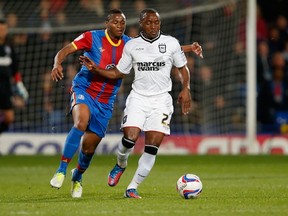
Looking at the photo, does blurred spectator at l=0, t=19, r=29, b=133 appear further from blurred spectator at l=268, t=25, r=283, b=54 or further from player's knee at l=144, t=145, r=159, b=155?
player's knee at l=144, t=145, r=159, b=155

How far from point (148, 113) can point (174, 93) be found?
10128 millimetres

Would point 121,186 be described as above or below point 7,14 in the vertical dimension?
below

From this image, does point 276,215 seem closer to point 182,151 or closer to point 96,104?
point 96,104

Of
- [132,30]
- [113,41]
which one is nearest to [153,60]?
[113,41]

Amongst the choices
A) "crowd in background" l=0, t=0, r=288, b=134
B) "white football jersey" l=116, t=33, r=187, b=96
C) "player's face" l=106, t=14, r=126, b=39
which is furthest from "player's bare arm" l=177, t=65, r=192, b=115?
"crowd in background" l=0, t=0, r=288, b=134

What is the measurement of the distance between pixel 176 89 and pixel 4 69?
4172 mm

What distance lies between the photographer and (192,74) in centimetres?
1967

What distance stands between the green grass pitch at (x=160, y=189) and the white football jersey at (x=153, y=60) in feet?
3.87

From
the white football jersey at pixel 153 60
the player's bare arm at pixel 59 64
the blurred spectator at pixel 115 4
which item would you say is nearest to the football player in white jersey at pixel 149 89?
the white football jersey at pixel 153 60

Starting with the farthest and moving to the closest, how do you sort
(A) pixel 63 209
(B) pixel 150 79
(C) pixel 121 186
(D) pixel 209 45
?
(D) pixel 209 45 < (C) pixel 121 186 < (B) pixel 150 79 < (A) pixel 63 209

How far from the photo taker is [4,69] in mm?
16828

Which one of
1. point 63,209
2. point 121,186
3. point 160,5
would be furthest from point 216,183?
point 160,5

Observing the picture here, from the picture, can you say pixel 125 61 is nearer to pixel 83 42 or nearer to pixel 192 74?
pixel 83 42

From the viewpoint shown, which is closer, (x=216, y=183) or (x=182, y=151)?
(x=216, y=183)
